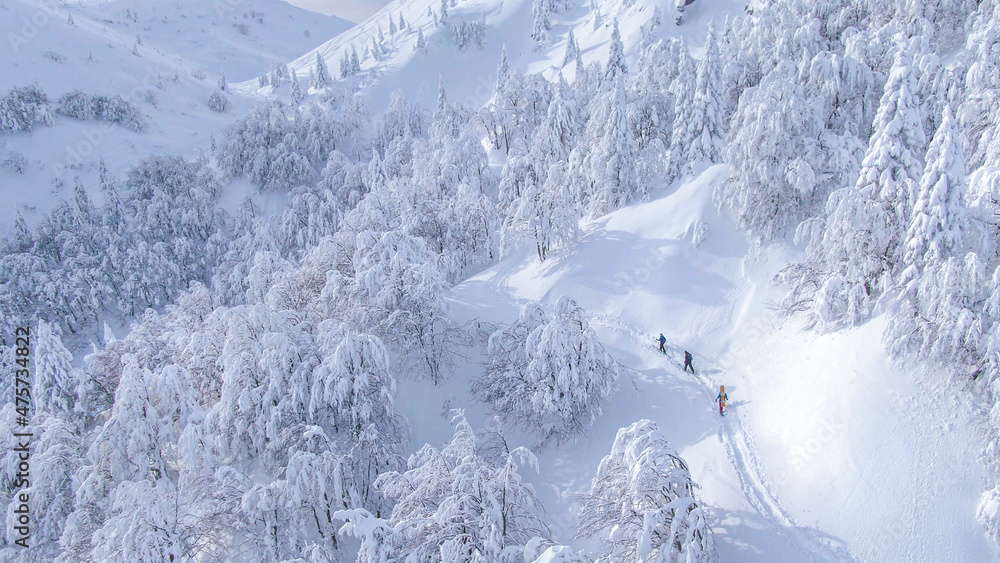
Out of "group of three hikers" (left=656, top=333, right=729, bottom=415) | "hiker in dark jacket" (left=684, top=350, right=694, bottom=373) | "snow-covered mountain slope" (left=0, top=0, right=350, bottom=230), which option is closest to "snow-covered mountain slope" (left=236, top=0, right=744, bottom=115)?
"snow-covered mountain slope" (left=0, top=0, right=350, bottom=230)

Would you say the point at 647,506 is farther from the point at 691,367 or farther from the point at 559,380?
the point at 691,367

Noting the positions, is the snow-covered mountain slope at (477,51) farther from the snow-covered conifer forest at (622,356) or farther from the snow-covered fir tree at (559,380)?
the snow-covered fir tree at (559,380)

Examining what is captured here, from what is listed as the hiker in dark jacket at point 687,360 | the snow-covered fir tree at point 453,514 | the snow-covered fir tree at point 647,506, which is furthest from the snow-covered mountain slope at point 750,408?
the snow-covered fir tree at point 453,514

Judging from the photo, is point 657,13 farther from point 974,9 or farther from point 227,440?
point 227,440

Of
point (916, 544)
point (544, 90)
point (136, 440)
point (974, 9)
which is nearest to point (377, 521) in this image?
point (136, 440)

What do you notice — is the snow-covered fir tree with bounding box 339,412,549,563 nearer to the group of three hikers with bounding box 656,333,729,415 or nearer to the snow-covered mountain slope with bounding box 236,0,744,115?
the group of three hikers with bounding box 656,333,729,415

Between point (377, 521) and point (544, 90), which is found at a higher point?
point (544, 90)

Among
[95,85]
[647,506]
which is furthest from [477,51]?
[647,506]
